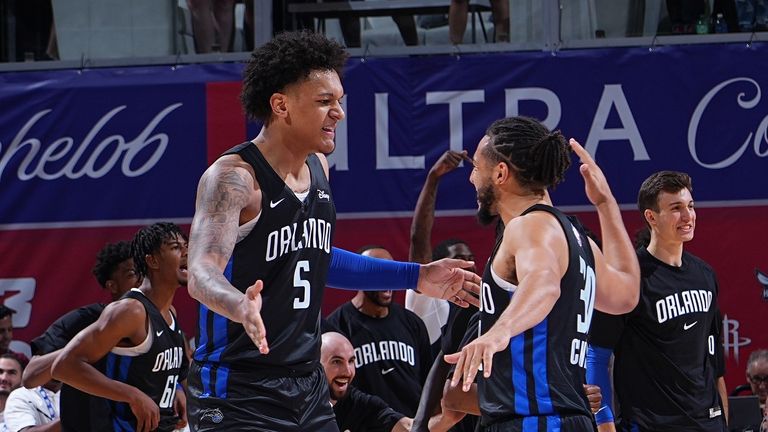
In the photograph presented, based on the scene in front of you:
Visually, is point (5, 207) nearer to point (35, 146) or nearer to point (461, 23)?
point (35, 146)

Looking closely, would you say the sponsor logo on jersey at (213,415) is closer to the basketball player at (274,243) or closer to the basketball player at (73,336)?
the basketball player at (274,243)

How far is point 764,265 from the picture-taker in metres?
8.27

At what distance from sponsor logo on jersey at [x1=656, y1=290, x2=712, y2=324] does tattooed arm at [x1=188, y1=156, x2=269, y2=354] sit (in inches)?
115

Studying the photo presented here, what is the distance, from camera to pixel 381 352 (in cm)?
678

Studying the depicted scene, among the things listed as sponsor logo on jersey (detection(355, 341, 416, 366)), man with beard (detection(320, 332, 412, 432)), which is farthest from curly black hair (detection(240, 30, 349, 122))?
sponsor logo on jersey (detection(355, 341, 416, 366))

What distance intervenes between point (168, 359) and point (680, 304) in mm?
2670

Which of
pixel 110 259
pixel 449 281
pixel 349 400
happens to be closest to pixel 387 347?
pixel 349 400

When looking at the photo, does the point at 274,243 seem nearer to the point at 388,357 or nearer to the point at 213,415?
the point at 213,415

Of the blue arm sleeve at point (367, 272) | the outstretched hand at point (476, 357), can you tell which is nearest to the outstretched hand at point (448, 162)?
the blue arm sleeve at point (367, 272)

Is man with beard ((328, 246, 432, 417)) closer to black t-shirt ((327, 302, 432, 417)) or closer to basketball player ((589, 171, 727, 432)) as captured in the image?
black t-shirt ((327, 302, 432, 417))

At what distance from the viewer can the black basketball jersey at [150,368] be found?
19.8ft

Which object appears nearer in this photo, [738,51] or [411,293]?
[411,293]

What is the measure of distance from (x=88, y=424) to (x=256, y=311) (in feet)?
11.0

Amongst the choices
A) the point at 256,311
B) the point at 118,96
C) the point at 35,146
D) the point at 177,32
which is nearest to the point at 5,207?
the point at 35,146
